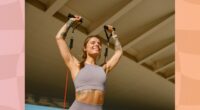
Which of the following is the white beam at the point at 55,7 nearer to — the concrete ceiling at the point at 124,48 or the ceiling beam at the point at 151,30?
the concrete ceiling at the point at 124,48

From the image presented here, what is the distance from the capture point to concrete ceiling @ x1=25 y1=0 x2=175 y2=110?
7160 mm

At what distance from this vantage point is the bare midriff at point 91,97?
9.73ft

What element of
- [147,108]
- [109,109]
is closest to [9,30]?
[109,109]

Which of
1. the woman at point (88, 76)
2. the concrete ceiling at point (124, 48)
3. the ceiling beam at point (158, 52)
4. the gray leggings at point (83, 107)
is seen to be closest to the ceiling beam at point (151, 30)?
the concrete ceiling at point (124, 48)

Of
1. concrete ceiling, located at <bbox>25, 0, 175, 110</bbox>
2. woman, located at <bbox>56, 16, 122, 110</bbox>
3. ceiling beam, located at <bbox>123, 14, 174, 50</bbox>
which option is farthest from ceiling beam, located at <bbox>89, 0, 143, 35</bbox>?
woman, located at <bbox>56, 16, 122, 110</bbox>

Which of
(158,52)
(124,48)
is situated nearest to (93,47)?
(124,48)

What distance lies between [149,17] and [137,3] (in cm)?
63

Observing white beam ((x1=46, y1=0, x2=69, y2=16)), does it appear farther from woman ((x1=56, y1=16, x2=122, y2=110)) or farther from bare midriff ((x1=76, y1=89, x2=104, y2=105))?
bare midriff ((x1=76, y1=89, x2=104, y2=105))

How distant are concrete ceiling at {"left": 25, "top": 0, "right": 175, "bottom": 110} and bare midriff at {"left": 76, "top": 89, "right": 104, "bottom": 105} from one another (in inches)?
154

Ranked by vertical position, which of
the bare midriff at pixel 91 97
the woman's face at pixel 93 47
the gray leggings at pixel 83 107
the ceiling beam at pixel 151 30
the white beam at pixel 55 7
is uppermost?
the white beam at pixel 55 7

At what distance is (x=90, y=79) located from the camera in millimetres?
3002

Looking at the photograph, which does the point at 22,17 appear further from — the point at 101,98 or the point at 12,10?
the point at 101,98

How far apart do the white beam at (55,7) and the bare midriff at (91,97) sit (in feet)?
13.1

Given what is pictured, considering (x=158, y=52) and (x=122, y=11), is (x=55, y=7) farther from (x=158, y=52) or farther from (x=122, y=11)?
(x=158, y=52)
